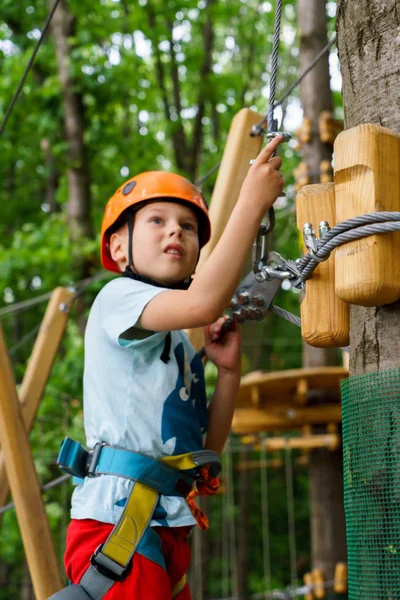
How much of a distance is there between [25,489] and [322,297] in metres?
1.71

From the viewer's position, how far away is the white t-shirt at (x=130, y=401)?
2.04m

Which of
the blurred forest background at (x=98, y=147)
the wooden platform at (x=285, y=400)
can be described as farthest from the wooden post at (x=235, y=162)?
the wooden platform at (x=285, y=400)

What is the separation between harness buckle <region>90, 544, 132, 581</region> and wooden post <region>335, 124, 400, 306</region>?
0.92 meters

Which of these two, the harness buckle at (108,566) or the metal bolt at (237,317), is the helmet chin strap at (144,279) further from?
the harness buckle at (108,566)

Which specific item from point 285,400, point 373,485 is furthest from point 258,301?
point 285,400

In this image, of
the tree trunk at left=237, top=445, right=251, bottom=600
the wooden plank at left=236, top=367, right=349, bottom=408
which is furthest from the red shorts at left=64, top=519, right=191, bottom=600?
the tree trunk at left=237, top=445, right=251, bottom=600

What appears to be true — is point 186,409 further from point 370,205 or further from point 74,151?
point 74,151

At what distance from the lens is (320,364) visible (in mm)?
7621

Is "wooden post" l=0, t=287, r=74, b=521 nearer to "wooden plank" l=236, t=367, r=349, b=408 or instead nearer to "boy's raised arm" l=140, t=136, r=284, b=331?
"wooden plank" l=236, t=367, r=349, b=408

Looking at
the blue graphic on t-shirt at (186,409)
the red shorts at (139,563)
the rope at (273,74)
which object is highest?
the rope at (273,74)

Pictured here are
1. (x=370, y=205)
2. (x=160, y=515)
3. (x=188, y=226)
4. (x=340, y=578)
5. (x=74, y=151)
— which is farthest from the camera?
(x=74, y=151)

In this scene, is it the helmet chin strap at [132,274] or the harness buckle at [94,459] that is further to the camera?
the helmet chin strap at [132,274]

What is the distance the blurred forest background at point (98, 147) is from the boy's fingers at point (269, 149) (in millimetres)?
4087

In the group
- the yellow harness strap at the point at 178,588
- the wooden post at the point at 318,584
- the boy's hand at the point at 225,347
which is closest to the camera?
the yellow harness strap at the point at 178,588
